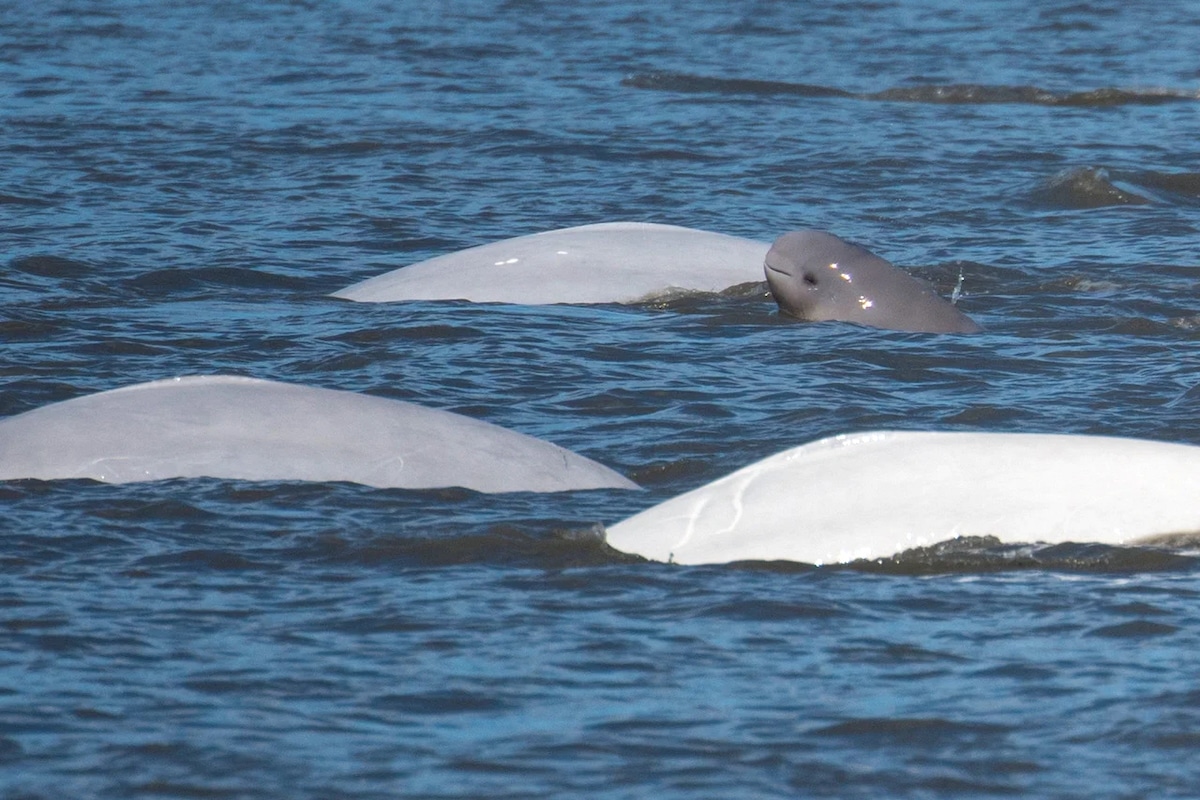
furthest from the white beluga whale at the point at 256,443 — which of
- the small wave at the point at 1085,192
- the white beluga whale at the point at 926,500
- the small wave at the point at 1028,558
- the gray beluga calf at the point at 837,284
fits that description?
the small wave at the point at 1085,192

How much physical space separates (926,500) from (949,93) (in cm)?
1885

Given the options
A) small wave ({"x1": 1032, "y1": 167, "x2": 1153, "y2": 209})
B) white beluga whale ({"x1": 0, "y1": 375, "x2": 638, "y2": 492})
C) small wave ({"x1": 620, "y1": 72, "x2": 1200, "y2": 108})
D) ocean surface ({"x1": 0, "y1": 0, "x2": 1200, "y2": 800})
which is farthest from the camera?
small wave ({"x1": 620, "y1": 72, "x2": 1200, "y2": 108})

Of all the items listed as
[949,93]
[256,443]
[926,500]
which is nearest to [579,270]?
[256,443]

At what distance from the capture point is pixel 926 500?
8.27 metres

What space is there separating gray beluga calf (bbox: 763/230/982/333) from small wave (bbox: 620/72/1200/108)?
1232 centimetres

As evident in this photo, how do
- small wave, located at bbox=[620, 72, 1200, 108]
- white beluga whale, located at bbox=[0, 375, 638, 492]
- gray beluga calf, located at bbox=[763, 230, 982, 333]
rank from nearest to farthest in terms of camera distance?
white beluga whale, located at bbox=[0, 375, 638, 492] → gray beluga calf, located at bbox=[763, 230, 982, 333] → small wave, located at bbox=[620, 72, 1200, 108]

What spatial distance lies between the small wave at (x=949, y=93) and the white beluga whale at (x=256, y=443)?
1718 cm

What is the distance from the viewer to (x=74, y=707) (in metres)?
6.87

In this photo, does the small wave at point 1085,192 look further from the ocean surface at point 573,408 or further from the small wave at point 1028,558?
the small wave at point 1028,558

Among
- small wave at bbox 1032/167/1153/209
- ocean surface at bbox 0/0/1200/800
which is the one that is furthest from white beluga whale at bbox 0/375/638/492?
small wave at bbox 1032/167/1153/209

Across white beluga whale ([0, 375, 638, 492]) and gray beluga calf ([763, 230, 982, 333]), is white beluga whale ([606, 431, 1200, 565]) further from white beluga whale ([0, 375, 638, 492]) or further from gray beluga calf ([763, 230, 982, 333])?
gray beluga calf ([763, 230, 982, 333])

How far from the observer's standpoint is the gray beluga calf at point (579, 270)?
47.5 ft

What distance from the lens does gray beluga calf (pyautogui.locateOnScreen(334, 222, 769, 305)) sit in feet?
47.5

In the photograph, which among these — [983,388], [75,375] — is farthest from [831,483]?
[75,375]
